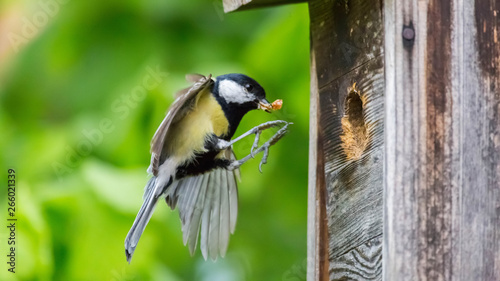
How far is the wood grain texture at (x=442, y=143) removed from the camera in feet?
7.11

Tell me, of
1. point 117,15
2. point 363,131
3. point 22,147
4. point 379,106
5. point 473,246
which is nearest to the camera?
point 473,246

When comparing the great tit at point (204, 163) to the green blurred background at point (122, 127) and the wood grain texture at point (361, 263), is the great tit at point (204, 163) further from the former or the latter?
the wood grain texture at point (361, 263)

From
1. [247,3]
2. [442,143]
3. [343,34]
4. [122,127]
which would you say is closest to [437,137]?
[442,143]

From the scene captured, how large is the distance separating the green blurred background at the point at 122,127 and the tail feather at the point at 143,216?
15 cm

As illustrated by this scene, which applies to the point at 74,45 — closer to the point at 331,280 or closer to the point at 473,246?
the point at 331,280

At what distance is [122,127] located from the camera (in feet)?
12.0

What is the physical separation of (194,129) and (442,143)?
4.44ft

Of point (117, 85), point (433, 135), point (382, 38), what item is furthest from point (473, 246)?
point (117, 85)

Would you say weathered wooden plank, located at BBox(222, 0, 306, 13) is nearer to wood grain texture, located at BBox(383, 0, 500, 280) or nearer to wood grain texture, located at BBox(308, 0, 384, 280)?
wood grain texture, located at BBox(308, 0, 384, 280)

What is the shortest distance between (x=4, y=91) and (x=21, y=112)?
0.15 meters

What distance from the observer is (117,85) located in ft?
13.4

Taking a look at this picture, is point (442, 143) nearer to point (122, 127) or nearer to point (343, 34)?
point (343, 34)

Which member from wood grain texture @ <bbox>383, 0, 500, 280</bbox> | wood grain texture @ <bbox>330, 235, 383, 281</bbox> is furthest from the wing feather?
wood grain texture @ <bbox>383, 0, 500, 280</bbox>

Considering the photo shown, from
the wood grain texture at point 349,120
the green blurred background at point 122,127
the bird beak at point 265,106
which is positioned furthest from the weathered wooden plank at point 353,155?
the green blurred background at point 122,127
